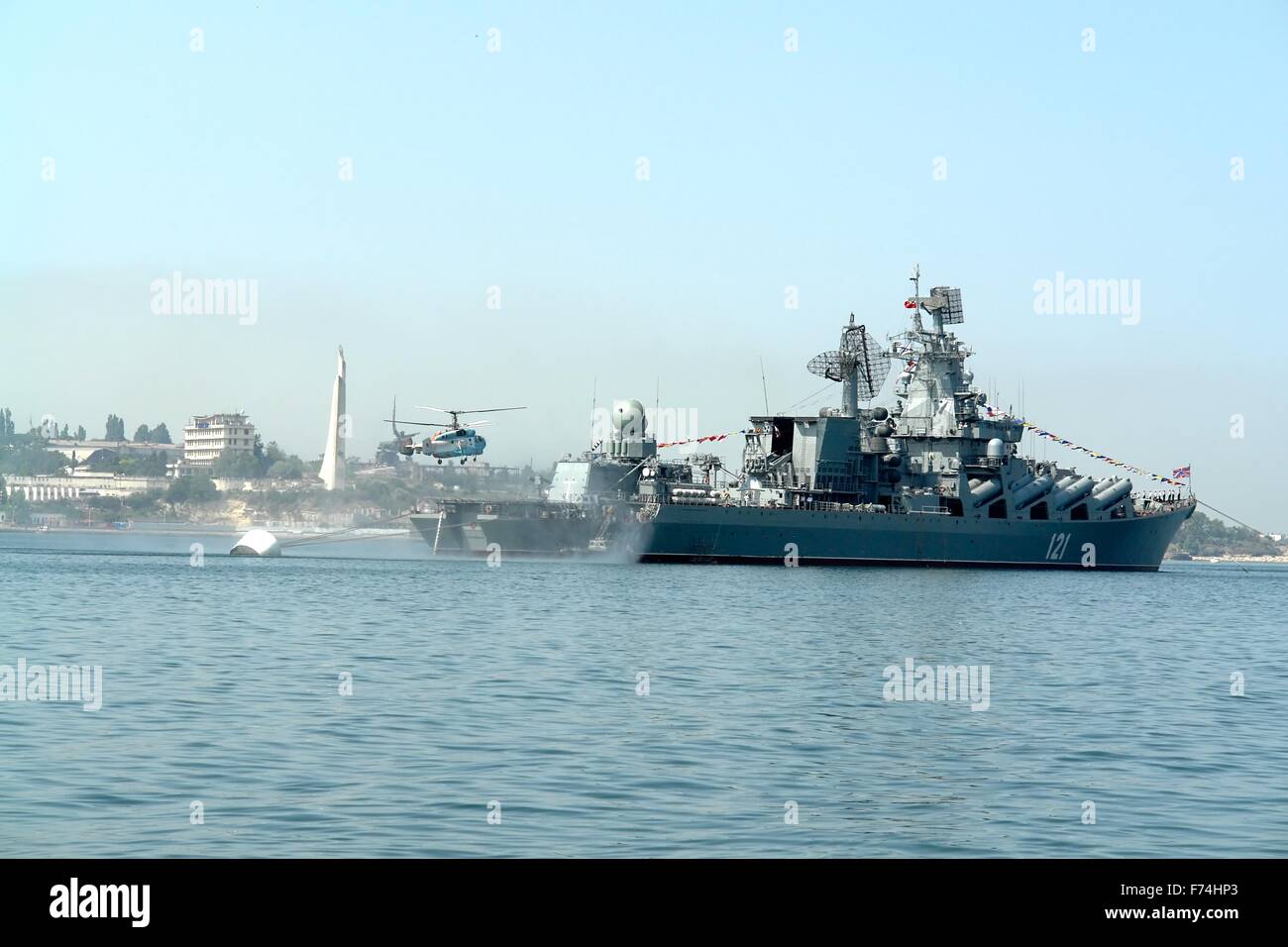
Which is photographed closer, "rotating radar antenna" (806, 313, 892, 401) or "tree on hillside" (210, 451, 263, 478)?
"rotating radar antenna" (806, 313, 892, 401)

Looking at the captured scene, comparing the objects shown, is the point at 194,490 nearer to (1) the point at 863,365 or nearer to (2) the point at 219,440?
(2) the point at 219,440

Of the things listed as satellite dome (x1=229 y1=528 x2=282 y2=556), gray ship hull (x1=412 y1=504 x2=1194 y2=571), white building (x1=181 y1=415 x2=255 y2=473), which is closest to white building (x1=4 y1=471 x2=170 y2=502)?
white building (x1=181 y1=415 x2=255 y2=473)

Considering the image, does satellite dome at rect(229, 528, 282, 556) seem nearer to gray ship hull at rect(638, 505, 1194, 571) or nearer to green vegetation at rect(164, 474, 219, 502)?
gray ship hull at rect(638, 505, 1194, 571)

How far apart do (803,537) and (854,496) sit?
5692mm

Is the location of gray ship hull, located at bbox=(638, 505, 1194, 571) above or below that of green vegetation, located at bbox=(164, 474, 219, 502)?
below

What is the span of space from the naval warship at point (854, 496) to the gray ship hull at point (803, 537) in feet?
0.28

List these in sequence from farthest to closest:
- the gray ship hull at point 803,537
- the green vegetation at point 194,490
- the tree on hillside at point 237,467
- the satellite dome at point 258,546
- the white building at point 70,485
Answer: the white building at point 70,485 → the tree on hillside at point 237,467 → the green vegetation at point 194,490 → the satellite dome at point 258,546 → the gray ship hull at point 803,537

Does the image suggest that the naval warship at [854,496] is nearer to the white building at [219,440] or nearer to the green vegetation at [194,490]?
the green vegetation at [194,490]

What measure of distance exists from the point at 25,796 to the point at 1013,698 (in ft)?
55.6

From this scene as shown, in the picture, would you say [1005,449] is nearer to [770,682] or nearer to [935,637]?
[935,637]

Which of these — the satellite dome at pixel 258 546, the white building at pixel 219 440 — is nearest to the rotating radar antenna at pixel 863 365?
the satellite dome at pixel 258 546

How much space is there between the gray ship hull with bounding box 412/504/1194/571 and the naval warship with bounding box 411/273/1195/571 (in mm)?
84

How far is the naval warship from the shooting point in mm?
80062

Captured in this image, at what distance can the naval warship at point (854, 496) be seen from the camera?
3152 inches
